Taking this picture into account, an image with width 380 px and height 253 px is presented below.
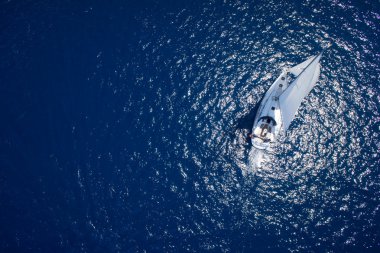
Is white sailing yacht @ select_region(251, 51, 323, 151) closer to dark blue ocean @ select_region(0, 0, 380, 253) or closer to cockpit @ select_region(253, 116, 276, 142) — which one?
cockpit @ select_region(253, 116, 276, 142)

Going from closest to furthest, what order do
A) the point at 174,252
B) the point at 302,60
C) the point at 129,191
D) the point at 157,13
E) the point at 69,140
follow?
the point at 174,252 → the point at 129,191 → the point at 69,140 → the point at 302,60 → the point at 157,13

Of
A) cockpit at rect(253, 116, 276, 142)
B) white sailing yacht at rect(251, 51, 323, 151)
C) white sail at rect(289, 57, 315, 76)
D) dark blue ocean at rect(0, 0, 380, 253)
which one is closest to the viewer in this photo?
dark blue ocean at rect(0, 0, 380, 253)

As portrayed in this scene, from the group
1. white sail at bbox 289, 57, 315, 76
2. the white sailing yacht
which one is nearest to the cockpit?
the white sailing yacht

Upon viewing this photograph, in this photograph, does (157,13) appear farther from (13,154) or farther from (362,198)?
(362,198)

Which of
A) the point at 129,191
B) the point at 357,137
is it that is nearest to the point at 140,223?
the point at 129,191

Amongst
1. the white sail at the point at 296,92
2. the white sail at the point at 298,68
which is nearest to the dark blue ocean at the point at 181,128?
the white sail at the point at 296,92

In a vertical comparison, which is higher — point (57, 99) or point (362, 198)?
point (57, 99)

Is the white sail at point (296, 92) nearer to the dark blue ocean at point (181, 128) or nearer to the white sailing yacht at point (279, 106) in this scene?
the white sailing yacht at point (279, 106)
